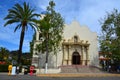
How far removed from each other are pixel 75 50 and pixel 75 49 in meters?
0.23

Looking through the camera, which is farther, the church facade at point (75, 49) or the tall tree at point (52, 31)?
the church facade at point (75, 49)

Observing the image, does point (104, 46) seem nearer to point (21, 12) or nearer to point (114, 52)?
point (114, 52)

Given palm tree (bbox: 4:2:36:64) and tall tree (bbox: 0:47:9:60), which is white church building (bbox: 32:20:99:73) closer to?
palm tree (bbox: 4:2:36:64)

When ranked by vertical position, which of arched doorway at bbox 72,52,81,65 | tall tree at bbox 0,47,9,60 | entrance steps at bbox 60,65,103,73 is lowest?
entrance steps at bbox 60,65,103,73

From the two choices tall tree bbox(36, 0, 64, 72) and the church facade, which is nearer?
tall tree bbox(36, 0, 64, 72)

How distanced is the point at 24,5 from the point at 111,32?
60.0ft

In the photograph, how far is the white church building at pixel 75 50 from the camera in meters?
44.8

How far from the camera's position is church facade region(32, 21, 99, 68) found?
44.8 metres

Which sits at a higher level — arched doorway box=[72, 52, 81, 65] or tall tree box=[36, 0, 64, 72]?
tall tree box=[36, 0, 64, 72]

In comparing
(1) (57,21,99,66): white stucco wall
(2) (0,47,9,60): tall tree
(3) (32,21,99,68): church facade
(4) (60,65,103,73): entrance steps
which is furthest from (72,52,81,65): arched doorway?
(2) (0,47,9,60): tall tree

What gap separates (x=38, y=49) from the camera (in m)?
40.0

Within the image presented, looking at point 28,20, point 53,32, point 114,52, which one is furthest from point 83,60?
point 28,20

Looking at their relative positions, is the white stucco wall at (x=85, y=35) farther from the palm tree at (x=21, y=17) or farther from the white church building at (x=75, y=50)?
the palm tree at (x=21, y=17)

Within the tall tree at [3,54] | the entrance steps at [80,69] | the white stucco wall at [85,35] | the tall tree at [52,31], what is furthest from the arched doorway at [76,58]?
the tall tree at [3,54]
